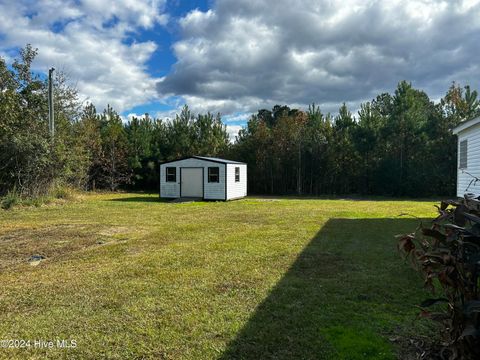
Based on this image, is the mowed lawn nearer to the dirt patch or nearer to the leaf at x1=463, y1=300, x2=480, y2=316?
the dirt patch

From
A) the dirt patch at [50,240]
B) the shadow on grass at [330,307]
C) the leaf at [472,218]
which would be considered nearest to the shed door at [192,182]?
the dirt patch at [50,240]

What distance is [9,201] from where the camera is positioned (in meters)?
11.8

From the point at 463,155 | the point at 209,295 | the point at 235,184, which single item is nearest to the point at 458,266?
A: the point at 209,295

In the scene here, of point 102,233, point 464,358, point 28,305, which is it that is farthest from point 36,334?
point 102,233

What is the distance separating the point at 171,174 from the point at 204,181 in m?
2.00

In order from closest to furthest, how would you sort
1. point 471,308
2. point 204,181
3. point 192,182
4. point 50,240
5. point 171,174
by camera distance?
point 471,308 < point 50,240 < point 204,181 < point 192,182 < point 171,174

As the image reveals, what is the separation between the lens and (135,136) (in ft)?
77.4

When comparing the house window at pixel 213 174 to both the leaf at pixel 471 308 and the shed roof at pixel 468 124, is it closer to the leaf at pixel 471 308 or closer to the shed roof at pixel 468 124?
the shed roof at pixel 468 124

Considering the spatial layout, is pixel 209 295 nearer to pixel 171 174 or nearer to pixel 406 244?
pixel 406 244

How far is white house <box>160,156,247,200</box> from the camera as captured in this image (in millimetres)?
16391

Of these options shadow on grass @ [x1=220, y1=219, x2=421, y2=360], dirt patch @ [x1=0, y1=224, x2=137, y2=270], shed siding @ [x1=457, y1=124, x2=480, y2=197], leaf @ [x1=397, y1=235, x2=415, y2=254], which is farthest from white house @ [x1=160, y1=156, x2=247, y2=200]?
leaf @ [x1=397, y1=235, x2=415, y2=254]

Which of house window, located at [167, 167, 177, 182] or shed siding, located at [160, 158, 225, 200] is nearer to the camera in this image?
shed siding, located at [160, 158, 225, 200]

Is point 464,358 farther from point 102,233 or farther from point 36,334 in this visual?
point 102,233

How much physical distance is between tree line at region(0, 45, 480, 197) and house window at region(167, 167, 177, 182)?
14.1ft
